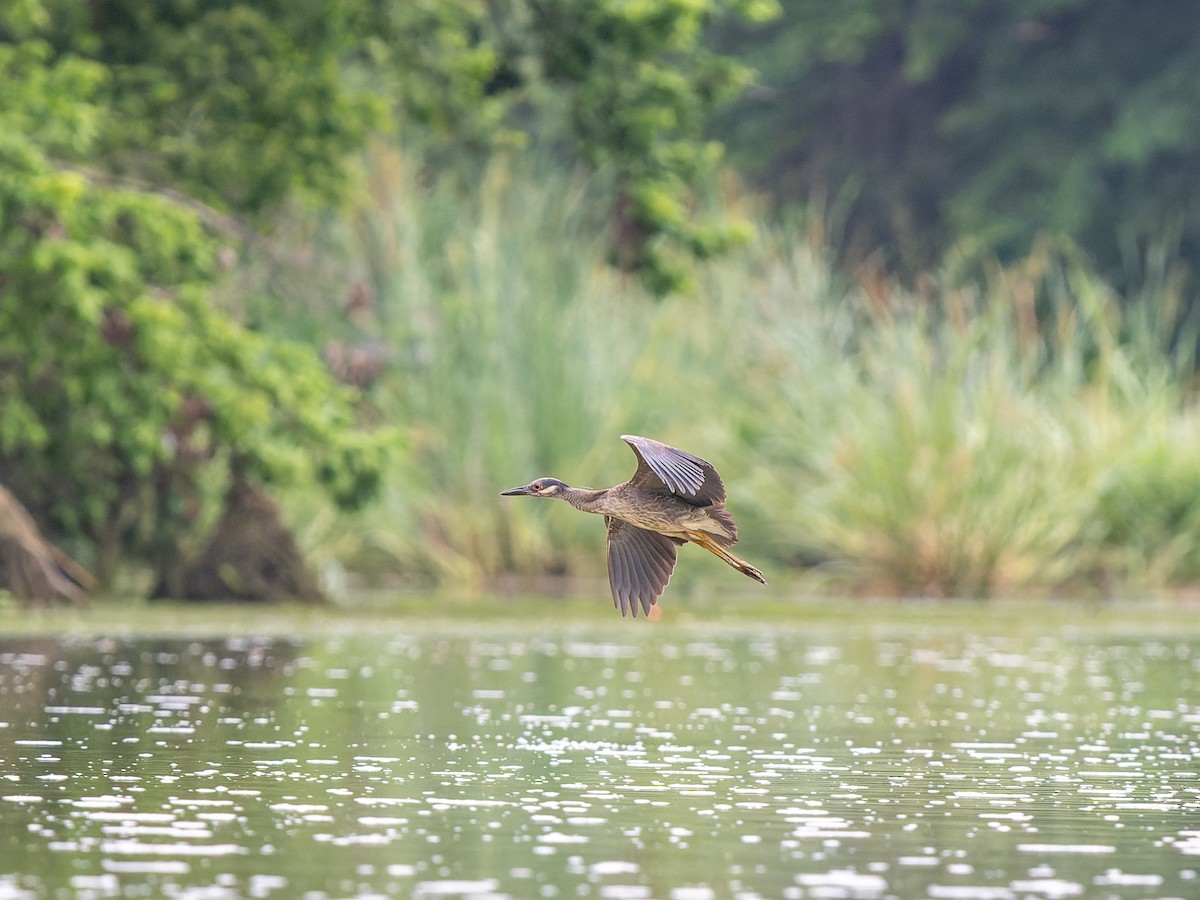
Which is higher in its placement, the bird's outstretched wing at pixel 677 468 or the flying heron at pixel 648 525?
the bird's outstretched wing at pixel 677 468

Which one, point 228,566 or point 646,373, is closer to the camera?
point 228,566

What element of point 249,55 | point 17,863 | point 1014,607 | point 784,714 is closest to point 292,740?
point 784,714

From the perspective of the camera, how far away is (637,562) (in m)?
12.2

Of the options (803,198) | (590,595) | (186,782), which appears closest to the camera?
(186,782)

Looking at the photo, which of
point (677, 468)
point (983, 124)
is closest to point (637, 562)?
point (677, 468)

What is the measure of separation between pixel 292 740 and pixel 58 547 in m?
10.6

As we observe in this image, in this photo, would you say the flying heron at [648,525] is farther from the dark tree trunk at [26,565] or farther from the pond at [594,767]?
the dark tree trunk at [26,565]

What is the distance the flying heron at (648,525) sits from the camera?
11.7 meters

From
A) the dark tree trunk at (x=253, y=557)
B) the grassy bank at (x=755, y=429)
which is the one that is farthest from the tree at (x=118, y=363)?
the grassy bank at (x=755, y=429)

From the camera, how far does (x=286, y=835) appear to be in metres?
8.53

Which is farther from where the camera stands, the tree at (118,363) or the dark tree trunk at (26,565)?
the tree at (118,363)

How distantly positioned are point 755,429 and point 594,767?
591 inches

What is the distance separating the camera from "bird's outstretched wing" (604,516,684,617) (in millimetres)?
11977

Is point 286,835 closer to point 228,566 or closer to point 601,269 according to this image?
point 228,566
